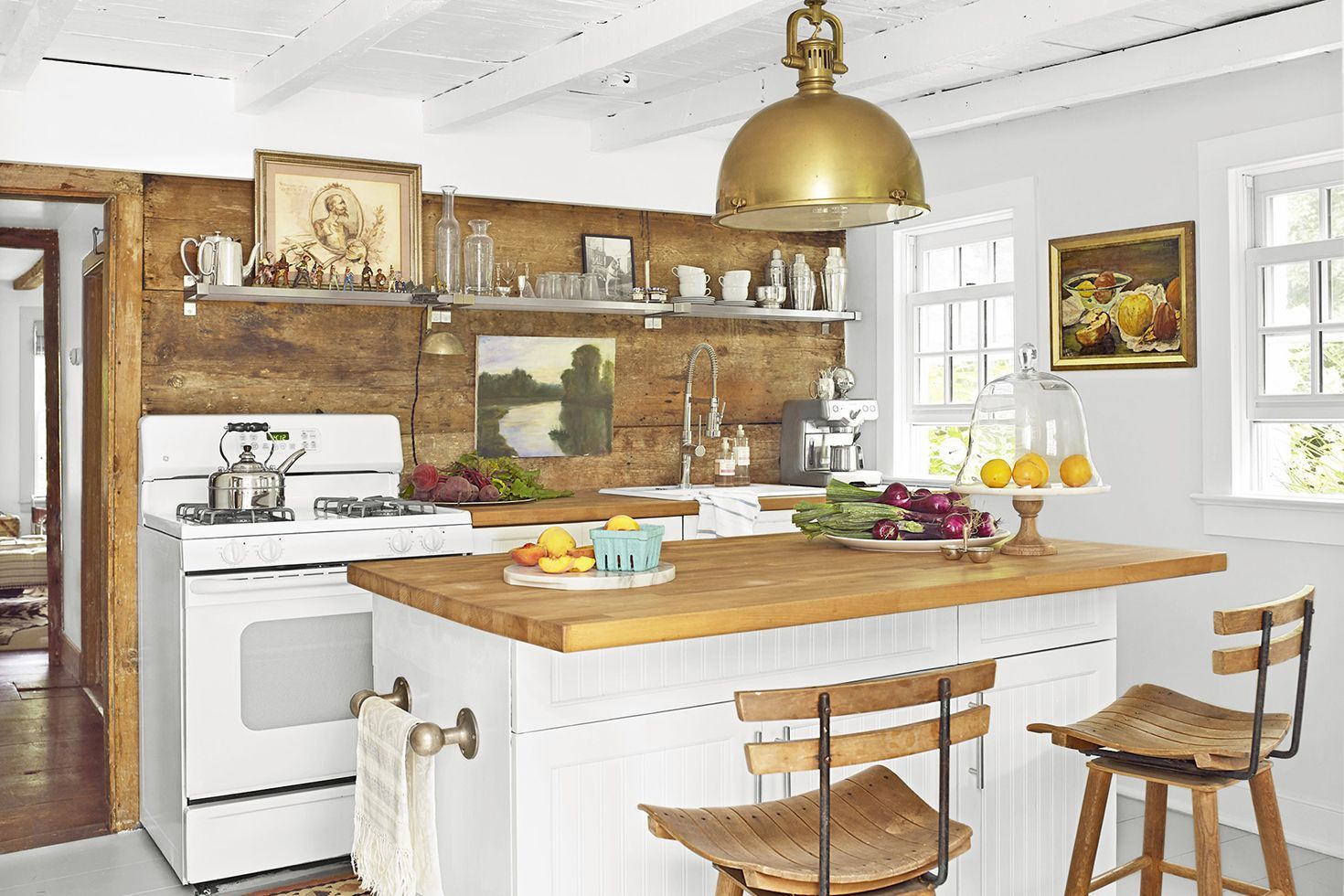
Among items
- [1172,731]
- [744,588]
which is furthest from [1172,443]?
[744,588]

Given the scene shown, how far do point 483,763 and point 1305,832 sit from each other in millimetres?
2944

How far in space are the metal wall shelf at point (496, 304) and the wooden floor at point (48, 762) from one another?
1.72 meters

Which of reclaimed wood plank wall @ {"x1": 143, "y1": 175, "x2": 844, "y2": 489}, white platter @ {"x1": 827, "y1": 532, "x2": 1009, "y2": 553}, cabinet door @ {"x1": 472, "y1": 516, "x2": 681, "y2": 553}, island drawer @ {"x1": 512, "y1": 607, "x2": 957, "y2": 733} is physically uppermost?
reclaimed wood plank wall @ {"x1": 143, "y1": 175, "x2": 844, "y2": 489}

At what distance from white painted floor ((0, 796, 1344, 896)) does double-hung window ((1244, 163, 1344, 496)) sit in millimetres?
1164

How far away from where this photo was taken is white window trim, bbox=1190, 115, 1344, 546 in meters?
4.07

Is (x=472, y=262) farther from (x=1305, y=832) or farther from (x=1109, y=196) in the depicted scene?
(x=1305, y=832)

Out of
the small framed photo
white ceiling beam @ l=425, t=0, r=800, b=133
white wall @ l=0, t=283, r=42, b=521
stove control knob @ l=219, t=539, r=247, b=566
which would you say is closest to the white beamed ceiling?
white ceiling beam @ l=425, t=0, r=800, b=133

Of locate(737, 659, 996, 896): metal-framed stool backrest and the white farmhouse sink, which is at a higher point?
the white farmhouse sink

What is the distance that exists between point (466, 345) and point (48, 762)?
2.34 m

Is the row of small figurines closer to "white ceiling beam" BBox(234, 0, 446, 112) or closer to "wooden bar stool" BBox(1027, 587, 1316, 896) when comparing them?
"white ceiling beam" BBox(234, 0, 446, 112)

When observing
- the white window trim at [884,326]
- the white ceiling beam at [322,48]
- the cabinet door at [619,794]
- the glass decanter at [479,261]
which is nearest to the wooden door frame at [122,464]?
the white ceiling beam at [322,48]

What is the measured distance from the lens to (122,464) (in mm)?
4227

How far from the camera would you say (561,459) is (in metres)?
5.21

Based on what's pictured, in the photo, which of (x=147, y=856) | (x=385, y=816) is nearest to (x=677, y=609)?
(x=385, y=816)
